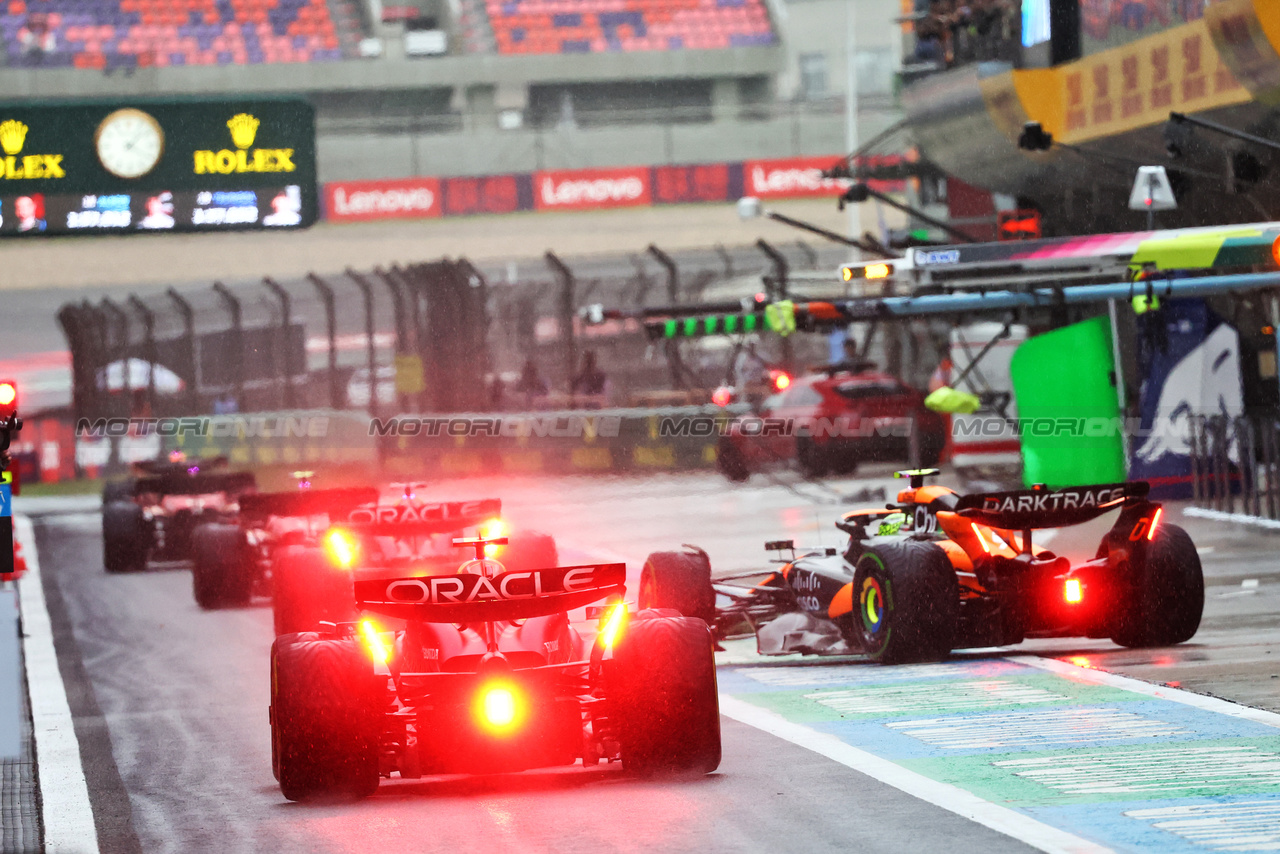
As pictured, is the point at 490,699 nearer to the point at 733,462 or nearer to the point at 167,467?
the point at 167,467

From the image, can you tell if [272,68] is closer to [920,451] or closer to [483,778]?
[920,451]

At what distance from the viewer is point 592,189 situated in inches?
1763

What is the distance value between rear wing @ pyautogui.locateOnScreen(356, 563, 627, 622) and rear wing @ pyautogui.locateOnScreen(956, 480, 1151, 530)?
3.25 meters

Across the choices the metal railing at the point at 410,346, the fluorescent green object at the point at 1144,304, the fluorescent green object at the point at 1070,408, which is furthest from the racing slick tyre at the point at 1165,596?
the metal railing at the point at 410,346

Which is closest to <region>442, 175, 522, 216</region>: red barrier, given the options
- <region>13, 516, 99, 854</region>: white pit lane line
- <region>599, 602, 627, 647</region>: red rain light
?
<region>13, 516, 99, 854</region>: white pit lane line

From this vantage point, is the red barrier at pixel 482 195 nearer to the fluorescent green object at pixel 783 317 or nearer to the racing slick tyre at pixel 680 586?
the fluorescent green object at pixel 783 317

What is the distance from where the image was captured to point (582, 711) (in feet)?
23.2

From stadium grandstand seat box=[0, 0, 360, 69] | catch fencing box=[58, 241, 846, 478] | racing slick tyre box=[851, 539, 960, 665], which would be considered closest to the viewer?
racing slick tyre box=[851, 539, 960, 665]

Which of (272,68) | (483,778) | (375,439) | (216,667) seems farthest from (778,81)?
(483,778)

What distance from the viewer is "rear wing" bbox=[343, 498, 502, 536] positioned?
1227cm

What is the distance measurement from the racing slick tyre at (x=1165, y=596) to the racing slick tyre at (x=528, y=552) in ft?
10.5

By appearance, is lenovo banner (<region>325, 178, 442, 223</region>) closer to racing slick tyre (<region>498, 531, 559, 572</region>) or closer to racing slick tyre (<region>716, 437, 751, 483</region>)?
racing slick tyre (<region>716, 437, 751, 483</region>)

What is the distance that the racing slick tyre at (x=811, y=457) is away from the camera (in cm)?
2441

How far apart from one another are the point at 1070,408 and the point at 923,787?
518 inches
